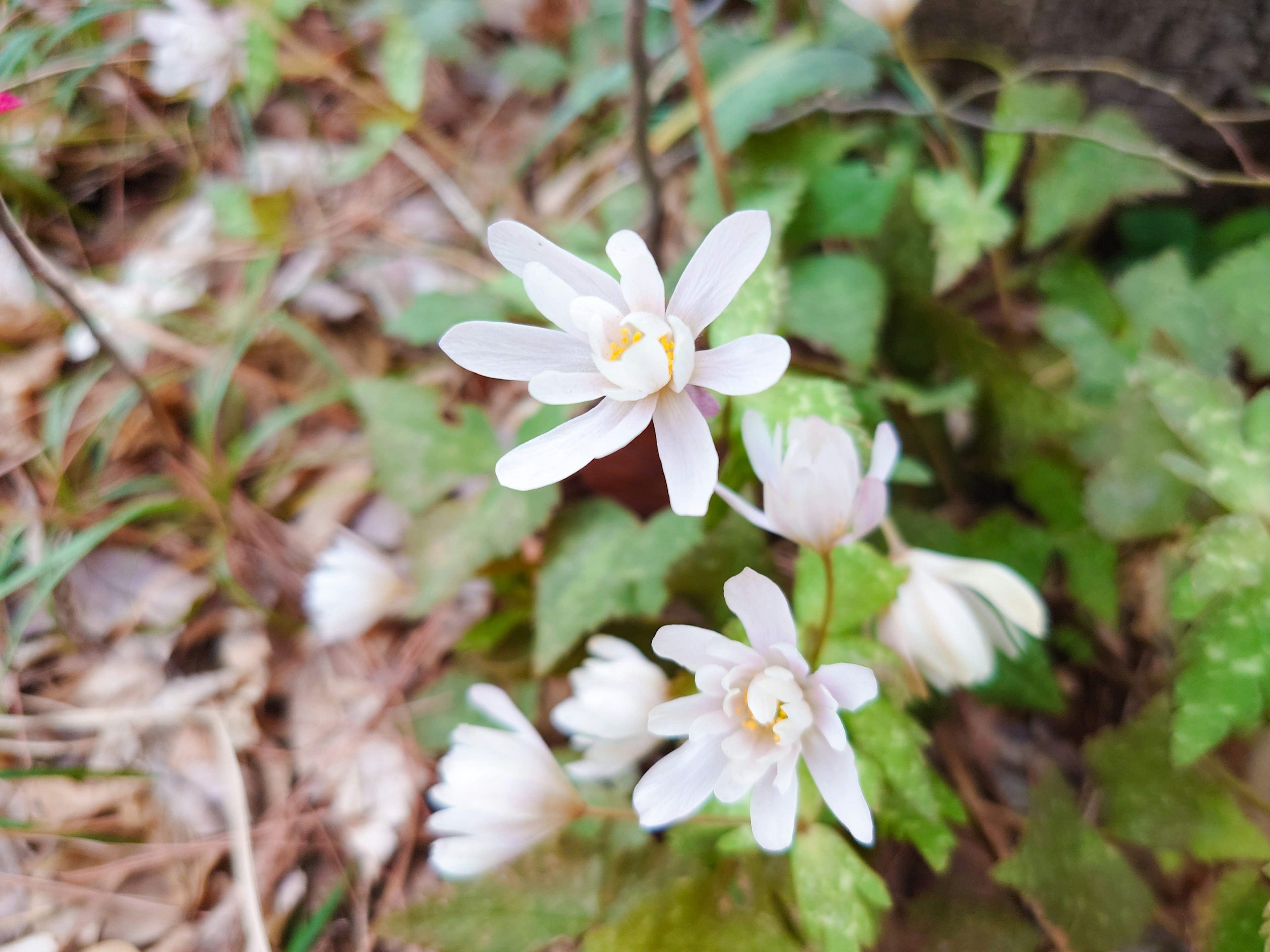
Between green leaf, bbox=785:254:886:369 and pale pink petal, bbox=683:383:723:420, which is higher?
pale pink petal, bbox=683:383:723:420

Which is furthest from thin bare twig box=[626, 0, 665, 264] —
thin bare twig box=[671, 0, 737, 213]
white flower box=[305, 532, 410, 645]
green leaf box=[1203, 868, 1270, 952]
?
green leaf box=[1203, 868, 1270, 952]

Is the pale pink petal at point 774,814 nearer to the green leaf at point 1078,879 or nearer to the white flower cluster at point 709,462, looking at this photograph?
the white flower cluster at point 709,462

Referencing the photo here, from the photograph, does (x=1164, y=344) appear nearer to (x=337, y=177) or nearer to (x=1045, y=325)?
(x=1045, y=325)

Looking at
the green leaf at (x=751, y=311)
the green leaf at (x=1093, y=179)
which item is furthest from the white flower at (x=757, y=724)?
the green leaf at (x=1093, y=179)

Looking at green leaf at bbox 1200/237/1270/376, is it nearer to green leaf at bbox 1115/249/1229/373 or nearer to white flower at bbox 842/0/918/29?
green leaf at bbox 1115/249/1229/373

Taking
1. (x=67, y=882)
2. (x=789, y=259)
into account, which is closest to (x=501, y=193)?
(x=789, y=259)

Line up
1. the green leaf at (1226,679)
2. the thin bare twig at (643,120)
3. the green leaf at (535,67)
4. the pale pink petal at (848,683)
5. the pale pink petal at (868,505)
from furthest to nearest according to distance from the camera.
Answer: the green leaf at (535,67) → the thin bare twig at (643,120) → the green leaf at (1226,679) → the pale pink petal at (868,505) → the pale pink petal at (848,683)
